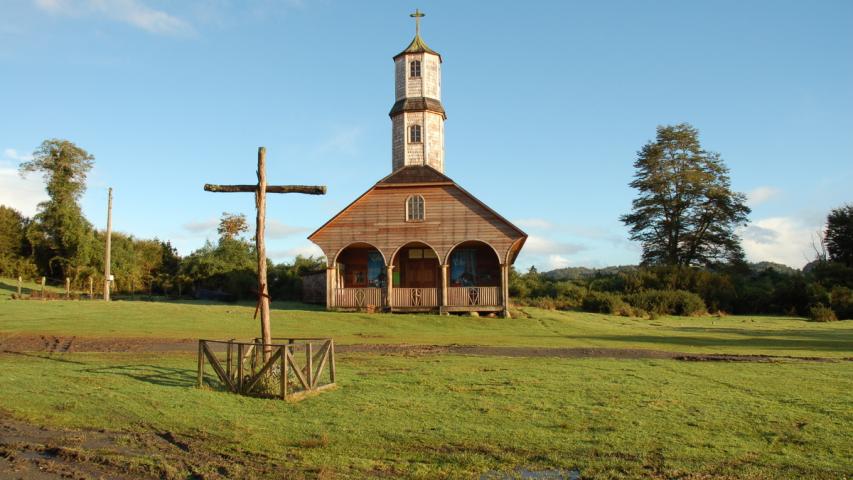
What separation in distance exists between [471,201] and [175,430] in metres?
26.8

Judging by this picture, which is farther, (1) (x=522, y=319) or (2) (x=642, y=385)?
(1) (x=522, y=319)

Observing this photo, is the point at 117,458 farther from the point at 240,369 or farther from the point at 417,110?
the point at 417,110

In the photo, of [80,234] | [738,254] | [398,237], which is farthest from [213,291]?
[738,254]

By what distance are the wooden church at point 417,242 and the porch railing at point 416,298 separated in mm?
50

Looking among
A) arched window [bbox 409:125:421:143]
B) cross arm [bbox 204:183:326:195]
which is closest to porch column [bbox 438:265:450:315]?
arched window [bbox 409:125:421:143]

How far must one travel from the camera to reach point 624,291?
1953 inches

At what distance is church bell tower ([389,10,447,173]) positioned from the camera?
38750 millimetres

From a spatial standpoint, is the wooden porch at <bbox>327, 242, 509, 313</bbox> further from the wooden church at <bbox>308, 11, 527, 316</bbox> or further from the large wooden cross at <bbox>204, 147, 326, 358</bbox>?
the large wooden cross at <bbox>204, 147, 326, 358</bbox>

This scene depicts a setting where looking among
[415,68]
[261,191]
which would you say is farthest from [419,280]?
[261,191]

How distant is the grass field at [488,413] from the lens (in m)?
8.19

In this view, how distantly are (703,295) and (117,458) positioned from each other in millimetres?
45216

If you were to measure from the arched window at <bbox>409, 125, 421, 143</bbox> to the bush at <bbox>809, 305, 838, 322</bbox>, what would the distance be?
80.7ft

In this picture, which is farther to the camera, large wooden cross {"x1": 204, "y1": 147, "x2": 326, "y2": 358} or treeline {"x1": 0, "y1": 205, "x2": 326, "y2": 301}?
treeline {"x1": 0, "y1": 205, "x2": 326, "y2": 301}

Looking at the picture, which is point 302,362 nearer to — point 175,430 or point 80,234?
point 175,430
